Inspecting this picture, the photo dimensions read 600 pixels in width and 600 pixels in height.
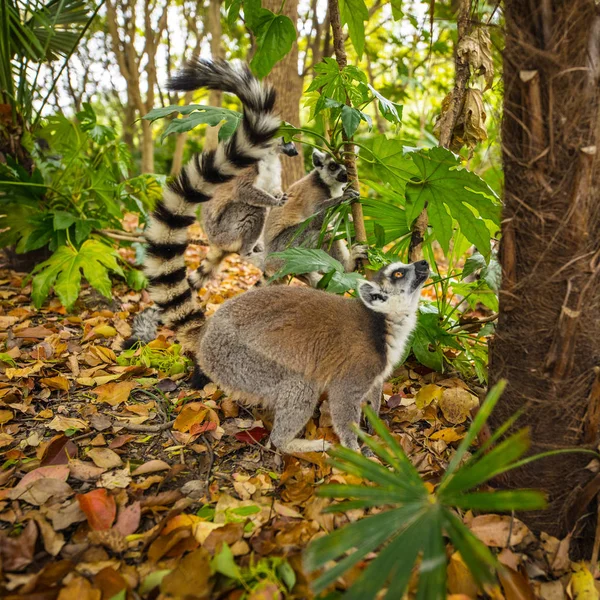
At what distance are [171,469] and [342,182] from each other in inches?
128

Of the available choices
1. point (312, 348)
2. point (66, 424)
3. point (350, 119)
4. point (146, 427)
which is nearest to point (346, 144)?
point (350, 119)

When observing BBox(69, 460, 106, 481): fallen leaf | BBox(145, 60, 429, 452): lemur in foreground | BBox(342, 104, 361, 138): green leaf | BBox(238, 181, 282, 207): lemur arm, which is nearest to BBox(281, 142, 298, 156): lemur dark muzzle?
BBox(238, 181, 282, 207): lemur arm

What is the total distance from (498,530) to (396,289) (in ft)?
4.00

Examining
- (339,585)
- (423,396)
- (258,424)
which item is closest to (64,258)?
(258,424)

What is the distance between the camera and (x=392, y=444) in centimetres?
137

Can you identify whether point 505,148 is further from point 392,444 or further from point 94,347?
point 94,347

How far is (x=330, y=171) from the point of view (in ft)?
14.6

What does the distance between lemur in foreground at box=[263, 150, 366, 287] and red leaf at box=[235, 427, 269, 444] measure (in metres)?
1.85

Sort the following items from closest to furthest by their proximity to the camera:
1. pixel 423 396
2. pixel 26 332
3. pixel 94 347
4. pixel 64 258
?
pixel 423 396 < pixel 94 347 < pixel 26 332 < pixel 64 258

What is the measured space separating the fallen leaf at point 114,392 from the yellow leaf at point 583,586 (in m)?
2.35

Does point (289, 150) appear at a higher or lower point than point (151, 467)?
higher

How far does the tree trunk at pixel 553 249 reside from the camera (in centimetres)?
147

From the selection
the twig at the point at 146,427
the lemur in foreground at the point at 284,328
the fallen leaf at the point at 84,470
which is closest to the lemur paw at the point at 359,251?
the lemur in foreground at the point at 284,328

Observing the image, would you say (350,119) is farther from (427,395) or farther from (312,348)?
(427,395)
